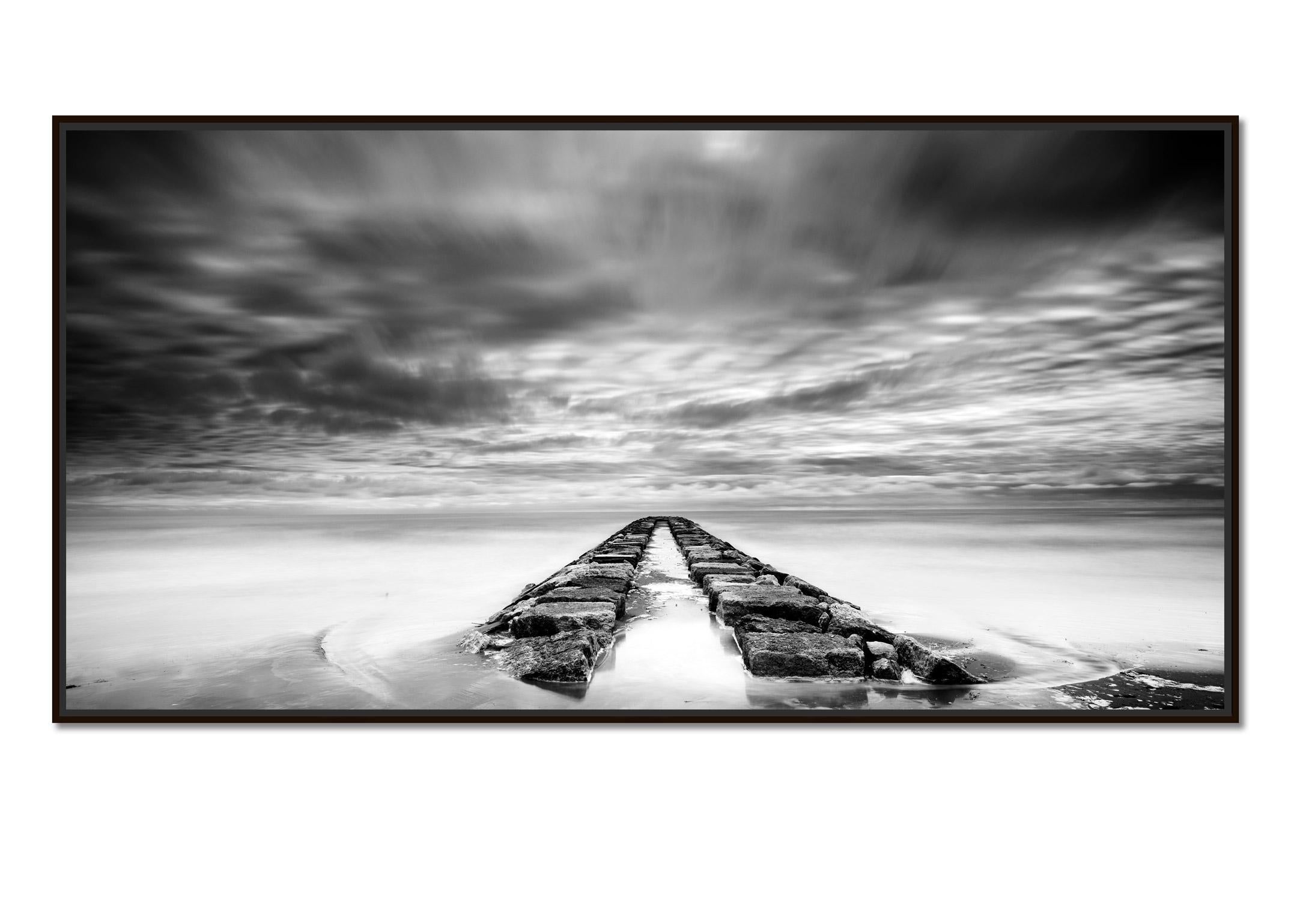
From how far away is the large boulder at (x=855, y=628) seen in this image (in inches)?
95.8

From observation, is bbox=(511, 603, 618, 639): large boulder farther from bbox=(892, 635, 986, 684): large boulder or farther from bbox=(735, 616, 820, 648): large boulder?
bbox=(892, 635, 986, 684): large boulder

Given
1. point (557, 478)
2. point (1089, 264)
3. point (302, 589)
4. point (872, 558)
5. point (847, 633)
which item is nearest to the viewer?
point (1089, 264)

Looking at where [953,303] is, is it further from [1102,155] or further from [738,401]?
[738,401]

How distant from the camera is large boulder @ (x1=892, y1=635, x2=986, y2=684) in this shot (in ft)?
6.90

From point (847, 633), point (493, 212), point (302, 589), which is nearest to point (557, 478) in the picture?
point (493, 212)

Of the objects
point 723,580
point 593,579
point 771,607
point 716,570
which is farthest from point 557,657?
point 716,570

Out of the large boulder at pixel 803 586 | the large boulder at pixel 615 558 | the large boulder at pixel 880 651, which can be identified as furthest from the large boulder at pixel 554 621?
the large boulder at pixel 615 558

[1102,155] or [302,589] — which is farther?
[302,589]

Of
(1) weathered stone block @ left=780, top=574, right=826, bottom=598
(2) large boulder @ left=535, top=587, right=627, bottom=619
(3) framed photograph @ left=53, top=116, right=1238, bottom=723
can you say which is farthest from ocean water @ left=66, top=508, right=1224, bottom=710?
(1) weathered stone block @ left=780, top=574, right=826, bottom=598

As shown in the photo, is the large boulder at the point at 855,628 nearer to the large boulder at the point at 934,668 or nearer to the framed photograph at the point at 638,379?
the framed photograph at the point at 638,379

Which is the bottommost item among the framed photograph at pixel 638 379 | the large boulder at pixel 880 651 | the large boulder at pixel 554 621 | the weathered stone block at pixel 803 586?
the weathered stone block at pixel 803 586

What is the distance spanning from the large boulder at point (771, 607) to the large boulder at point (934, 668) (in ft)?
1.75
